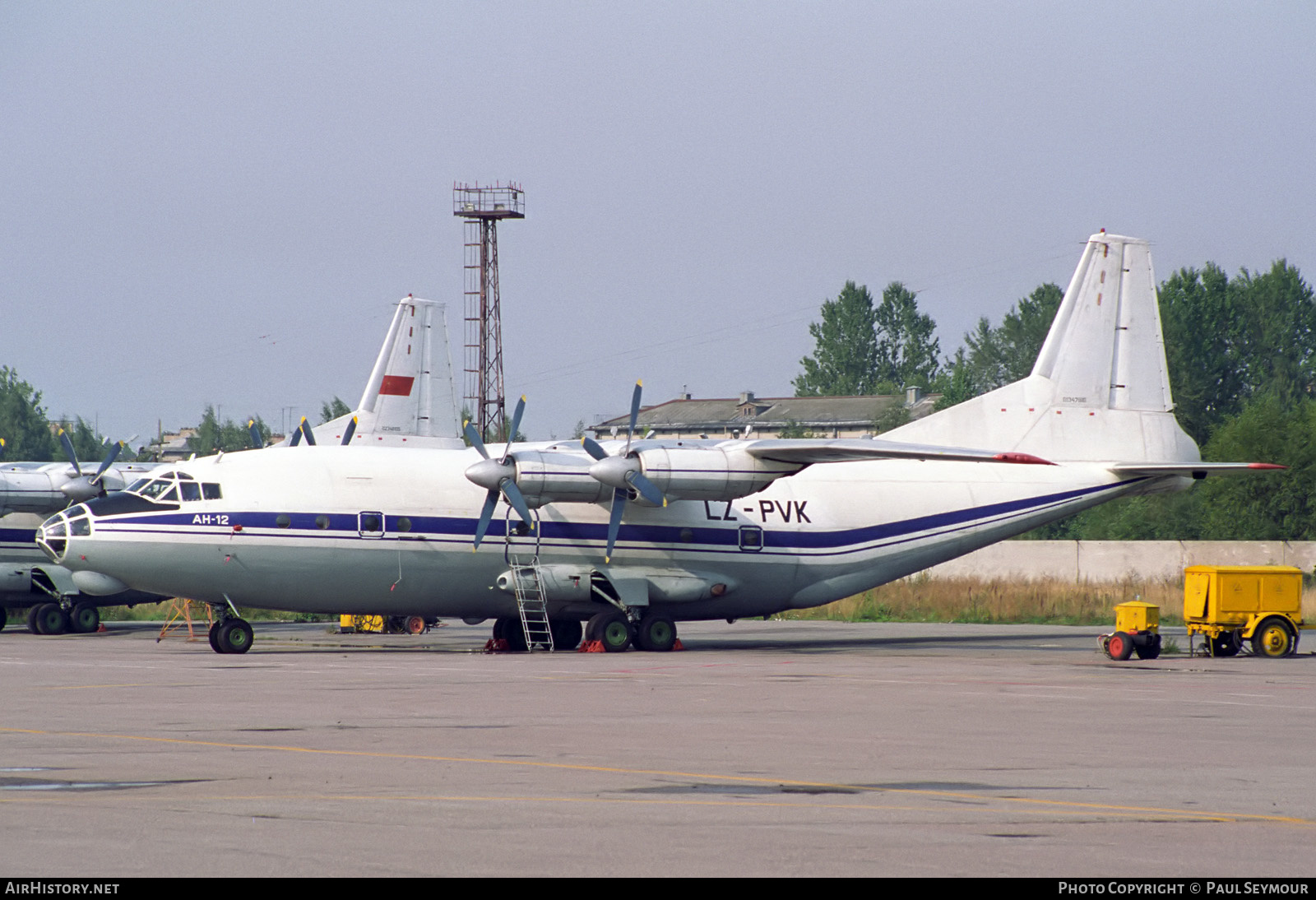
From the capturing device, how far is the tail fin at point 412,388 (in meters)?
42.1

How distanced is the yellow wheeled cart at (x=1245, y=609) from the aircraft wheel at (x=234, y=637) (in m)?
18.7

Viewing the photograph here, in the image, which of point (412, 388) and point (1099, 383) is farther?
point (412, 388)

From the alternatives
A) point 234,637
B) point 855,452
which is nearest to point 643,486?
point 855,452

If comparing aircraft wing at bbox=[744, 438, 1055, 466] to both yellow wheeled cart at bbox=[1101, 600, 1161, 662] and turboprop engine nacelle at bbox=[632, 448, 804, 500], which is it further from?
yellow wheeled cart at bbox=[1101, 600, 1161, 662]

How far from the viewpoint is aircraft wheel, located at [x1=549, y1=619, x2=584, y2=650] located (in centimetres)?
3350

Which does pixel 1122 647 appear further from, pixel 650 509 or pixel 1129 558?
pixel 1129 558

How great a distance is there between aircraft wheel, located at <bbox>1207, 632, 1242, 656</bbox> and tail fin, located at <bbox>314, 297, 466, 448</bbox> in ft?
71.7

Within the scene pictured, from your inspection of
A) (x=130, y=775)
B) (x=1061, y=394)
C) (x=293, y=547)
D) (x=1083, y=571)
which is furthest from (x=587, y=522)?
(x=1083, y=571)

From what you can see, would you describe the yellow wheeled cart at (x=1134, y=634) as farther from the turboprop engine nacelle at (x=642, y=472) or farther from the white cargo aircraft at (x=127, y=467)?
the white cargo aircraft at (x=127, y=467)

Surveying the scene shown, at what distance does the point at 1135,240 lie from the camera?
3544 centimetres

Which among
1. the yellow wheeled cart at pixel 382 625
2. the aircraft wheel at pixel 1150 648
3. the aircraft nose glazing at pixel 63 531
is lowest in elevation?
the yellow wheeled cart at pixel 382 625

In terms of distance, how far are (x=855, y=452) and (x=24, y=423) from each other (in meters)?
108

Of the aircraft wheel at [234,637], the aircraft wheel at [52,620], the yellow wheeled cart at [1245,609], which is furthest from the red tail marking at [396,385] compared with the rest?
the yellow wheeled cart at [1245,609]

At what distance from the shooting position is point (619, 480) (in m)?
30.5
